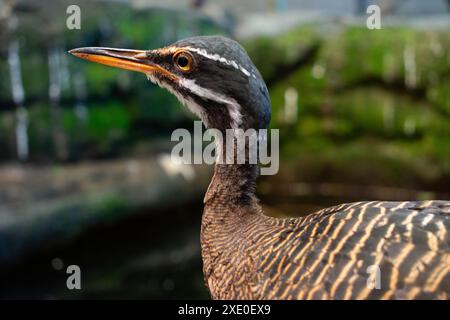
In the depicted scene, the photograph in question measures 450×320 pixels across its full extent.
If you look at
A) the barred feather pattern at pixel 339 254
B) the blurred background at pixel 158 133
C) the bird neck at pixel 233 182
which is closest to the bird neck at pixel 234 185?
the bird neck at pixel 233 182

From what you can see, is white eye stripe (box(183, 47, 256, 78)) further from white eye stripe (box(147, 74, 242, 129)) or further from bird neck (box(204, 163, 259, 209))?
bird neck (box(204, 163, 259, 209))

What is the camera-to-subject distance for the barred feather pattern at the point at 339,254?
2.27 meters

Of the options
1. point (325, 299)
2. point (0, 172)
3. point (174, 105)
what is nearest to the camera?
point (325, 299)

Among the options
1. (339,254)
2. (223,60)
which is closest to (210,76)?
(223,60)

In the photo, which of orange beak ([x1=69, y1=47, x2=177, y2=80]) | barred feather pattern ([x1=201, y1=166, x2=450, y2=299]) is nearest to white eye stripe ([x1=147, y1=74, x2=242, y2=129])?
orange beak ([x1=69, y1=47, x2=177, y2=80])

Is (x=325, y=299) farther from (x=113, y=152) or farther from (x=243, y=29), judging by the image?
(x=243, y=29)

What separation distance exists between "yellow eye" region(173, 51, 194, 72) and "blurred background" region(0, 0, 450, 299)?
4.30m

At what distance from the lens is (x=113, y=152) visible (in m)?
8.48

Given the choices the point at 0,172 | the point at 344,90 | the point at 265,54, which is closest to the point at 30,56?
the point at 0,172

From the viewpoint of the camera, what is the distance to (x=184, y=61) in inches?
118

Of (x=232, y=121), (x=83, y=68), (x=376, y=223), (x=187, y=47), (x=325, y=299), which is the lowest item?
(x=325, y=299)

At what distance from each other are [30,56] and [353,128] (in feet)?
18.2

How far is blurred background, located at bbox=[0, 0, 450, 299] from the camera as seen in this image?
7.08 m

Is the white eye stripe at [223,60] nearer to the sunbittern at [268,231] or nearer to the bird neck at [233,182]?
the sunbittern at [268,231]
